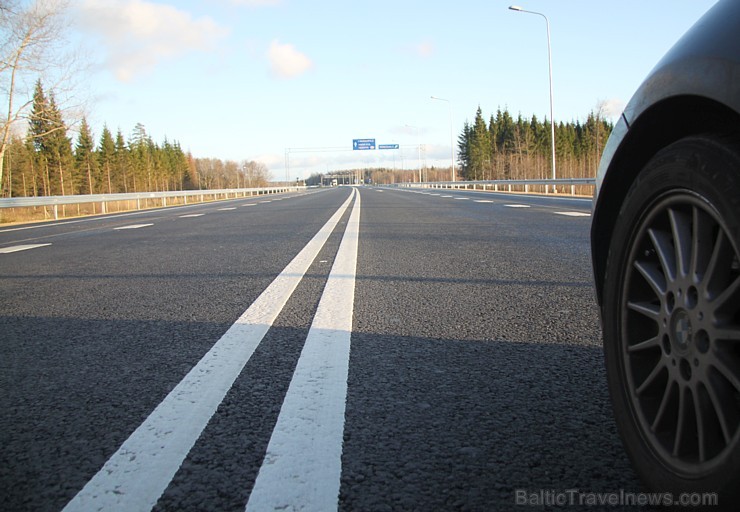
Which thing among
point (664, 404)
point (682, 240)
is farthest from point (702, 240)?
point (664, 404)

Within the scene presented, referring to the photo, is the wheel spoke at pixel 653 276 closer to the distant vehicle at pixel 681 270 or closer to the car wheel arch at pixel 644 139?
the distant vehicle at pixel 681 270

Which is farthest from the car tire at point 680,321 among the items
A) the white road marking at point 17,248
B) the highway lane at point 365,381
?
the white road marking at point 17,248

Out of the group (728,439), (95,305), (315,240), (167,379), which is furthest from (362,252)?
(728,439)

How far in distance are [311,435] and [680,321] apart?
1.19m

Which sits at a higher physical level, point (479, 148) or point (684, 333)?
point (479, 148)

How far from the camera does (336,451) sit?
1786mm

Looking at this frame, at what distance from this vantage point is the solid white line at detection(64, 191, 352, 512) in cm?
155

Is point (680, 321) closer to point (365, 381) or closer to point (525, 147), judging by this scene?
point (365, 381)

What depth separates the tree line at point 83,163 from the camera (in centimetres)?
3025

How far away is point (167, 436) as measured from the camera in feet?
6.29

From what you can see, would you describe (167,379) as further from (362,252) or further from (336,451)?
(362,252)

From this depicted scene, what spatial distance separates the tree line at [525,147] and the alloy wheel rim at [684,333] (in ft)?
304

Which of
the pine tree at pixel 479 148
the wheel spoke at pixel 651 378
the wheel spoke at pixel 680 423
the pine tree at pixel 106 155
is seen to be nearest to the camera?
the wheel spoke at pixel 680 423

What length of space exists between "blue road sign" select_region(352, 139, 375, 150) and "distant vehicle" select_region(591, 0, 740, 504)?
313ft
